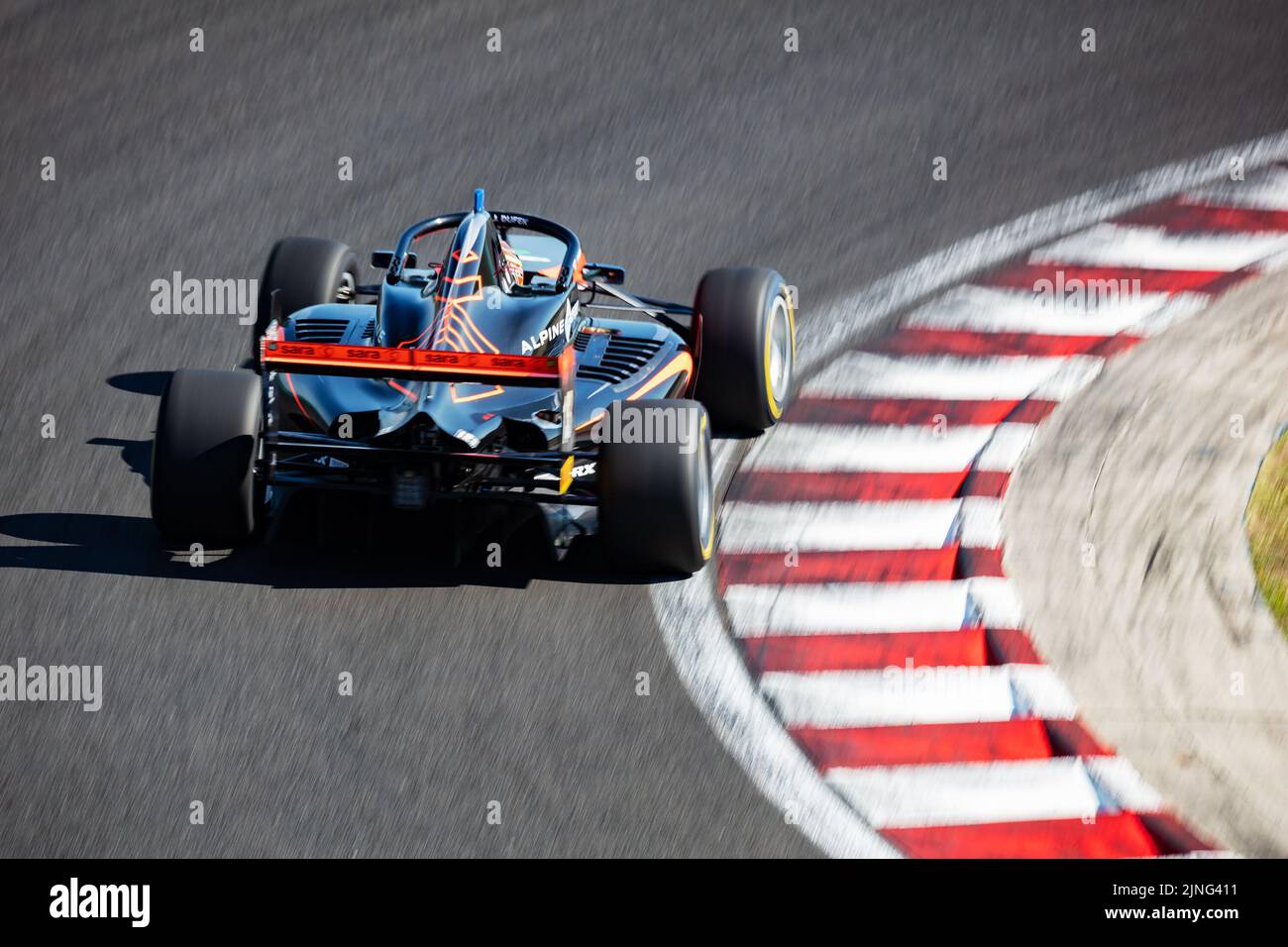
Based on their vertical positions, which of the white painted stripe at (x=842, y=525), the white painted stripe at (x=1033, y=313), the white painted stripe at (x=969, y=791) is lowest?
the white painted stripe at (x=969, y=791)

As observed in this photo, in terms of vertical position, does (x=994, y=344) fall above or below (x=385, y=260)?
below

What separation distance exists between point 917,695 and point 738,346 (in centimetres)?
280

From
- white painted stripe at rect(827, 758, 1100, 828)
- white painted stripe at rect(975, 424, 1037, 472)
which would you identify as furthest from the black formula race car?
white painted stripe at rect(975, 424, 1037, 472)

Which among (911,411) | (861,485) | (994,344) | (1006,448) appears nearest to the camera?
(861,485)

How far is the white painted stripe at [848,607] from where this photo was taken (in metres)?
8.12

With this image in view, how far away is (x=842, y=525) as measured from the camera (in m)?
9.09

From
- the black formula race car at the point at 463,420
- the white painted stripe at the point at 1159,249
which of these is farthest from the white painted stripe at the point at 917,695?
the white painted stripe at the point at 1159,249

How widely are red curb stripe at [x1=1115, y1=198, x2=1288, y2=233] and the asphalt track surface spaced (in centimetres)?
74

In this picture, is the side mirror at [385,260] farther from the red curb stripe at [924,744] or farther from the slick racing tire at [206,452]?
the red curb stripe at [924,744]

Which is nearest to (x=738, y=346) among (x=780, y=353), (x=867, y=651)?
(x=780, y=353)

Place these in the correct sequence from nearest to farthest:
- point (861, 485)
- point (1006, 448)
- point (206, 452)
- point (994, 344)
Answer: point (206, 452) → point (861, 485) → point (1006, 448) → point (994, 344)

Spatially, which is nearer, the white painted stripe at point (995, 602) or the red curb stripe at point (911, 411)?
the white painted stripe at point (995, 602)

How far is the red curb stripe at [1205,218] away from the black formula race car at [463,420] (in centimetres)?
517

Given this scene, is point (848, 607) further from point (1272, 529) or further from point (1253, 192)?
point (1253, 192)
